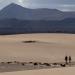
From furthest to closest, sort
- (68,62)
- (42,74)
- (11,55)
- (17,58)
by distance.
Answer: (11,55) → (17,58) → (68,62) → (42,74)

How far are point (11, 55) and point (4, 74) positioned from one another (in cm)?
1386

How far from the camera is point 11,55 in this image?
111 ft

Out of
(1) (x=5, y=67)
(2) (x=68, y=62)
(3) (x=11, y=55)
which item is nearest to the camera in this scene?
(1) (x=5, y=67)

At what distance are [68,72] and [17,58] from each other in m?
11.5

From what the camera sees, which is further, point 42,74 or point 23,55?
point 23,55

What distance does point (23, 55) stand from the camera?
111ft

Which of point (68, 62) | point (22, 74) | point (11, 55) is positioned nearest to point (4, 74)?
point (22, 74)

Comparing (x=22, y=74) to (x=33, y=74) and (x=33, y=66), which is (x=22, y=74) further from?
(x=33, y=66)

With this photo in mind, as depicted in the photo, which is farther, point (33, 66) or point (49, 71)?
point (33, 66)

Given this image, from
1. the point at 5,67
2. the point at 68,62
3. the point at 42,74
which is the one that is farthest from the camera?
the point at 68,62

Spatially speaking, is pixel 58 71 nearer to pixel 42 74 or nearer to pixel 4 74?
pixel 42 74

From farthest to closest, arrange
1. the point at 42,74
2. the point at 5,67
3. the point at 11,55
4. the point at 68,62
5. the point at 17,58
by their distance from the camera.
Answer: the point at 11,55 → the point at 17,58 → the point at 68,62 → the point at 5,67 → the point at 42,74

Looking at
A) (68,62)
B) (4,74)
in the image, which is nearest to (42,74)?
(4,74)

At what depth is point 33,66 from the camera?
2570cm
